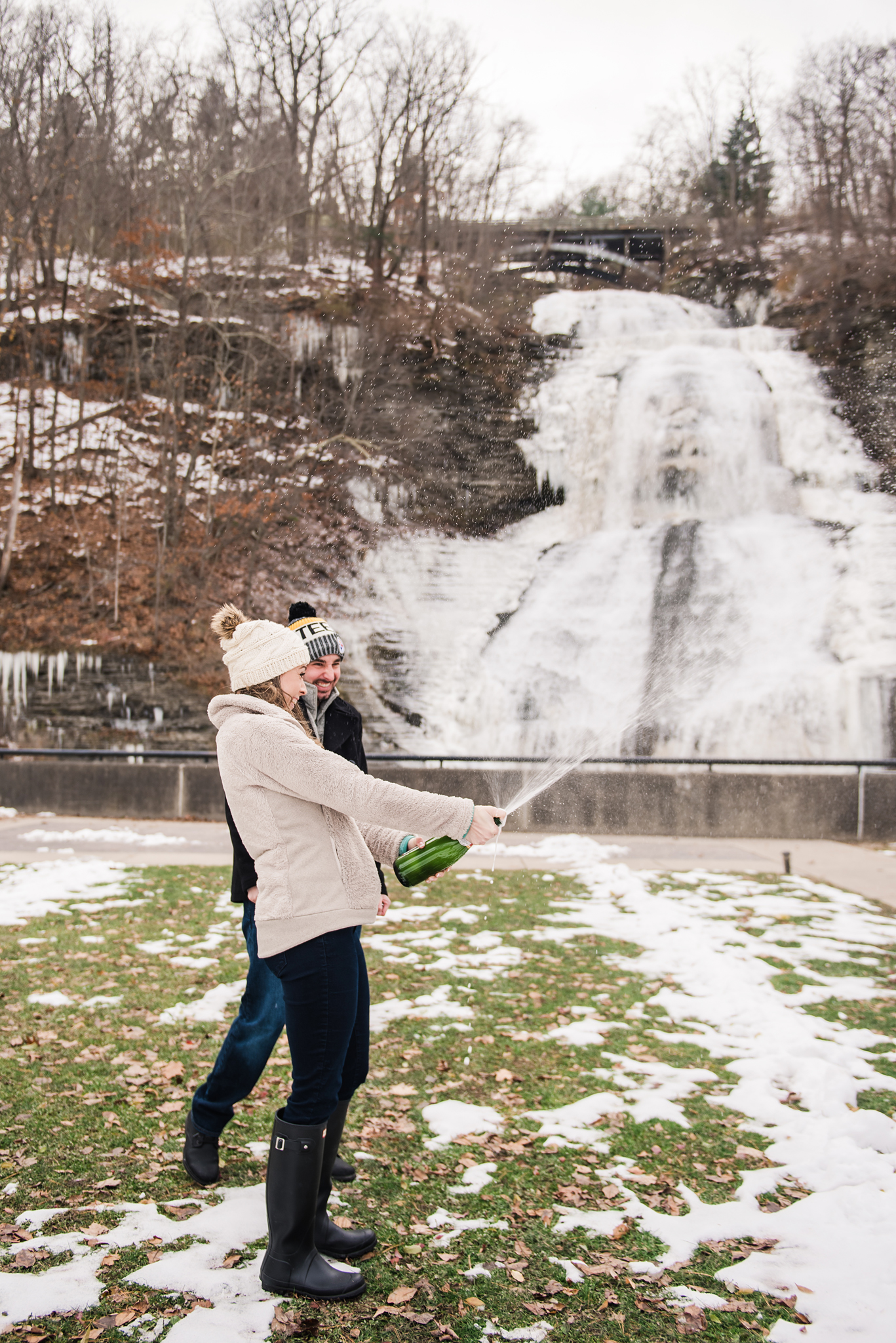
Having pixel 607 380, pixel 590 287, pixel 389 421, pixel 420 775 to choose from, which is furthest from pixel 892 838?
pixel 590 287

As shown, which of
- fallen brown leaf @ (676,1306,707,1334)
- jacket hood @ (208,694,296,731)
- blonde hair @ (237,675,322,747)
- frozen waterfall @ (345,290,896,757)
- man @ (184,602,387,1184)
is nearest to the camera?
fallen brown leaf @ (676,1306,707,1334)

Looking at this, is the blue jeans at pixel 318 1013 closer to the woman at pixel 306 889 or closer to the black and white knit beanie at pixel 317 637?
the woman at pixel 306 889

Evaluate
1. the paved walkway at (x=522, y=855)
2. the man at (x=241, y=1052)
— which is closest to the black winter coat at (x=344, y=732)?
the man at (x=241, y=1052)

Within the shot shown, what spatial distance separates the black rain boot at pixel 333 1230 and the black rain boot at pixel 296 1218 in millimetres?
172

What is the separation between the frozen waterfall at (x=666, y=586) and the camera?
15.6m

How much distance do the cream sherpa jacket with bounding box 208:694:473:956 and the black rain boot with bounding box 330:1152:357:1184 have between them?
124cm

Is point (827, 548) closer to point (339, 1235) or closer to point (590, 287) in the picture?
point (590, 287)

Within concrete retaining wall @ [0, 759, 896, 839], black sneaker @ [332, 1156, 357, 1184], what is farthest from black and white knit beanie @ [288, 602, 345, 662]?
concrete retaining wall @ [0, 759, 896, 839]

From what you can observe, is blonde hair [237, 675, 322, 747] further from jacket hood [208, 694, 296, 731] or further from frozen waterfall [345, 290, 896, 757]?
frozen waterfall [345, 290, 896, 757]

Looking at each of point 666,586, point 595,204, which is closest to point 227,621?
point 666,586

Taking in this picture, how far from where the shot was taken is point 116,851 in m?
10.0

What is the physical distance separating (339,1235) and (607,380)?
72.6ft

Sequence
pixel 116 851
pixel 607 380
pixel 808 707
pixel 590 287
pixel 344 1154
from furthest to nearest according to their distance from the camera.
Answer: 1. pixel 590 287
2. pixel 607 380
3. pixel 808 707
4. pixel 116 851
5. pixel 344 1154

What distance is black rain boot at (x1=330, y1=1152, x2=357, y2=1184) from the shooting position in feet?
11.1
